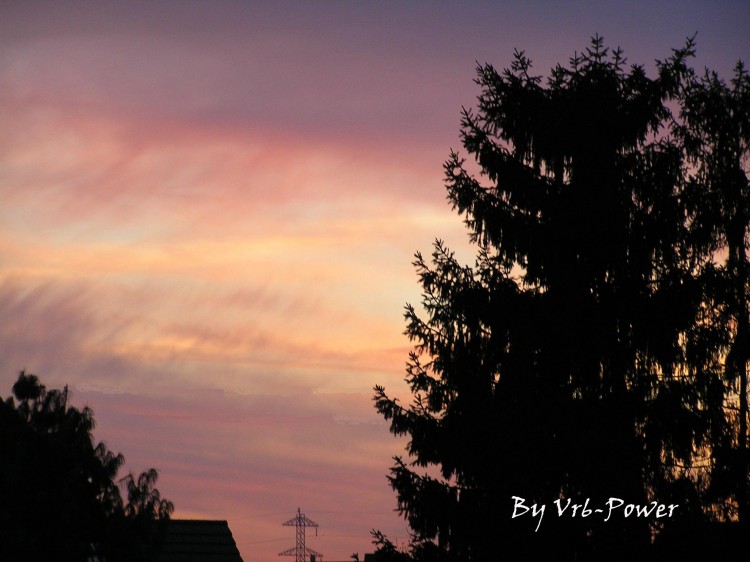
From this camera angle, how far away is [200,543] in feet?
132

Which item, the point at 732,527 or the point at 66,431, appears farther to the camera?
the point at 66,431

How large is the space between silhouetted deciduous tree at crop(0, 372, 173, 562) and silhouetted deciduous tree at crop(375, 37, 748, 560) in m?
11.1

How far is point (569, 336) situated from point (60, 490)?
50.0ft

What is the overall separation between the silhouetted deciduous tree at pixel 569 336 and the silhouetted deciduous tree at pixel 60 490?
36.4 feet

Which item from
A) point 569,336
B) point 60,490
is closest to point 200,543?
point 60,490

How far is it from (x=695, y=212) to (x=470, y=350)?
214 inches

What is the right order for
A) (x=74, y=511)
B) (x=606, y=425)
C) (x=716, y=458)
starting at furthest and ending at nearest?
1. (x=74, y=511)
2. (x=716, y=458)
3. (x=606, y=425)

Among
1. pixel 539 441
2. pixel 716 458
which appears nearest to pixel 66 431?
pixel 539 441

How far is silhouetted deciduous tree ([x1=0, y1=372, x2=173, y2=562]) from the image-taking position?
1054 inches

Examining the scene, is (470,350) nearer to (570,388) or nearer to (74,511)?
(570,388)

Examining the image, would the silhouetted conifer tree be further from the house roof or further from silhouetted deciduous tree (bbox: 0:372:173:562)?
the house roof

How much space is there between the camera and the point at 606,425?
19172 mm

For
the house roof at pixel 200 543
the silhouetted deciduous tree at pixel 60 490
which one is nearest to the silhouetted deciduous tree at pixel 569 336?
the silhouetted deciduous tree at pixel 60 490

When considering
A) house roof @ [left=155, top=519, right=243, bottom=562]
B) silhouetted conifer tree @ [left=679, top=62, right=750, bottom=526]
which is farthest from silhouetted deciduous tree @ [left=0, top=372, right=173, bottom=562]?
silhouetted conifer tree @ [left=679, top=62, right=750, bottom=526]
